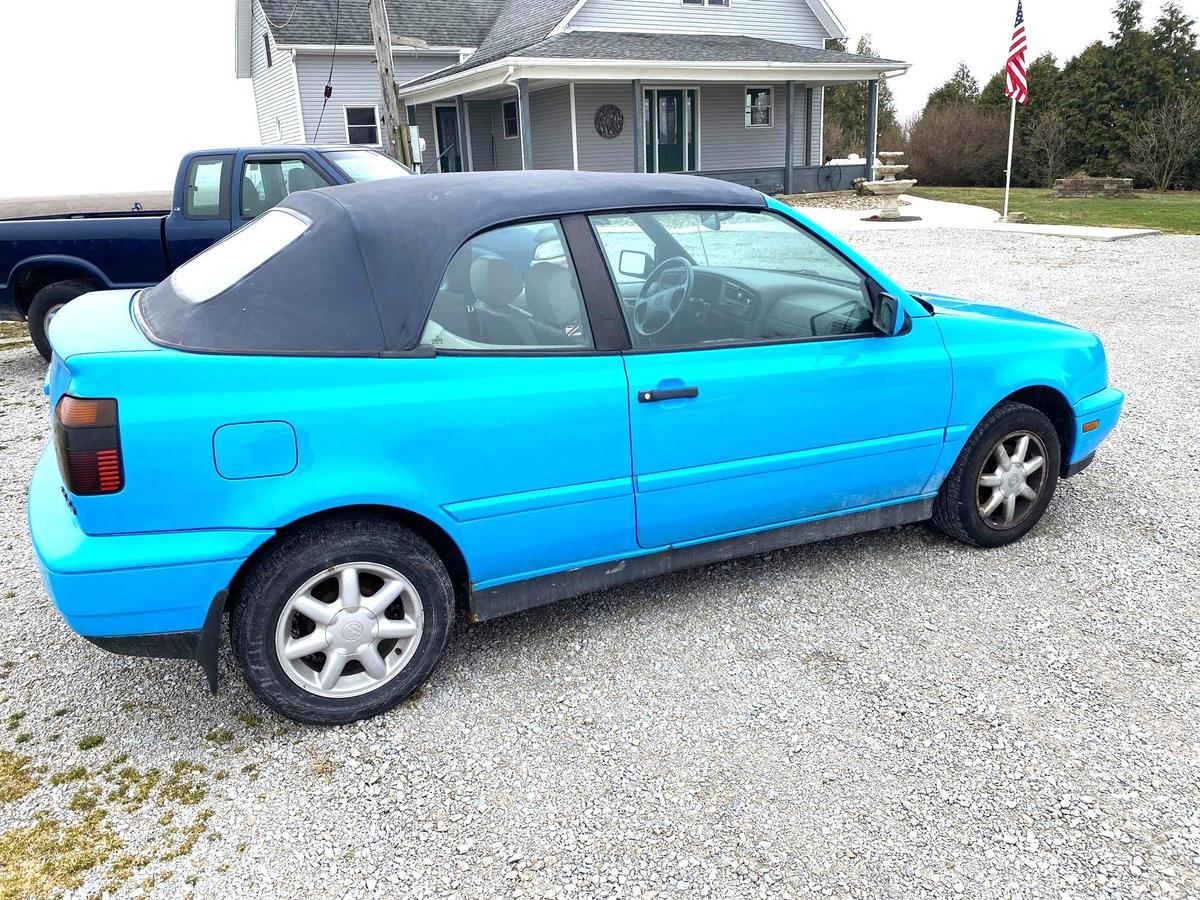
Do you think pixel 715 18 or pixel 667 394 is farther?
pixel 715 18

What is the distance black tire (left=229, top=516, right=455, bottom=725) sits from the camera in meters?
2.84

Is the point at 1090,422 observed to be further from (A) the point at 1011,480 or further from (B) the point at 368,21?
(B) the point at 368,21

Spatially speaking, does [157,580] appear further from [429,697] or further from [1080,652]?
[1080,652]

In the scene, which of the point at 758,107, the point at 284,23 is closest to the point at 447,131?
the point at 284,23

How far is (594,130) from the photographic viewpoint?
23578 mm

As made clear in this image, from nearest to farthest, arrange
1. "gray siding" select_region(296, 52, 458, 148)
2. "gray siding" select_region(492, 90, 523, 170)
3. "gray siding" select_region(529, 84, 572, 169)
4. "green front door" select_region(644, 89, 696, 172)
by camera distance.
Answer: "gray siding" select_region(529, 84, 572, 169), "gray siding" select_region(296, 52, 458, 148), "green front door" select_region(644, 89, 696, 172), "gray siding" select_region(492, 90, 523, 170)

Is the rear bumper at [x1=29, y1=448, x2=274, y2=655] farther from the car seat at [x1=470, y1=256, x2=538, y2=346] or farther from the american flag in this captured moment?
the american flag

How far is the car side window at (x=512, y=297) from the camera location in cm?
305

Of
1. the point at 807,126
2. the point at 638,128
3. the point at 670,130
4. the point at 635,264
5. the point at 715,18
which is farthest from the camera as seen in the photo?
the point at 807,126

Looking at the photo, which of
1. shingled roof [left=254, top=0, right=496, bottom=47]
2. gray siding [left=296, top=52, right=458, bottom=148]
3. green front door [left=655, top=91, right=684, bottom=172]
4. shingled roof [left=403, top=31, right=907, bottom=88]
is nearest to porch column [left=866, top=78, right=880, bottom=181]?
shingled roof [left=403, top=31, right=907, bottom=88]

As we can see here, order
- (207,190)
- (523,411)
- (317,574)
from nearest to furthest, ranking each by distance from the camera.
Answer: (317,574) → (523,411) → (207,190)

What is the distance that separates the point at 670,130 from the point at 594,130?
7.25 feet

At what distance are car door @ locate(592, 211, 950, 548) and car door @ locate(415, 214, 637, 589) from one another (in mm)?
144

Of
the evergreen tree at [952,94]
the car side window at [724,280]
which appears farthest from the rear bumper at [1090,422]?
the evergreen tree at [952,94]
